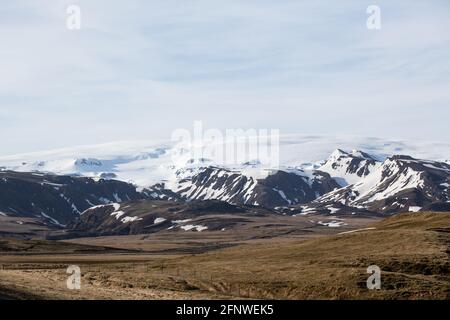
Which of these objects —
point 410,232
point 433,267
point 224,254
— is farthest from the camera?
point 224,254

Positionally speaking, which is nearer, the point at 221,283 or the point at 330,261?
the point at 221,283

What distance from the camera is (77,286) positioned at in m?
70.2
